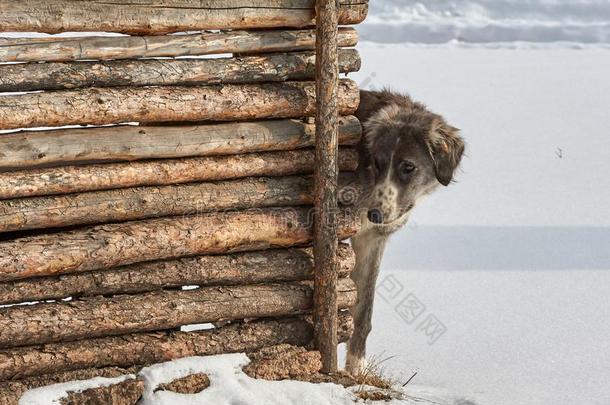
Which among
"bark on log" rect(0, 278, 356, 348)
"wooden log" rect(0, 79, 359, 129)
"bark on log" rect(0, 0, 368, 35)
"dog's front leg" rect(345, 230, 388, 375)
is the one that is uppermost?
"bark on log" rect(0, 0, 368, 35)

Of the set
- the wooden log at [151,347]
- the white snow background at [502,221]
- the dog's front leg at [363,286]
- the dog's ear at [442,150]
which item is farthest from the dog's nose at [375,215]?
the white snow background at [502,221]

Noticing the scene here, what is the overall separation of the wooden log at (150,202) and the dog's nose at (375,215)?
0.69 m

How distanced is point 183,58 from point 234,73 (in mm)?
359

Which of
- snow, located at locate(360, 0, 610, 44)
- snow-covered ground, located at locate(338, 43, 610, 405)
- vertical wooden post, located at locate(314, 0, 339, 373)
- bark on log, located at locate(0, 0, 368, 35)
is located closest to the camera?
bark on log, located at locate(0, 0, 368, 35)

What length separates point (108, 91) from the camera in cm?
566

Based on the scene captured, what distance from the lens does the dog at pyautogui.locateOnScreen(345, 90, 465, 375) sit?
22.9 feet

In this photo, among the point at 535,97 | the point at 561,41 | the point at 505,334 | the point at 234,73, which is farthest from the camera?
the point at 561,41

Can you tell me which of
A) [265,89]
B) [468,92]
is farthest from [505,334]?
[468,92]

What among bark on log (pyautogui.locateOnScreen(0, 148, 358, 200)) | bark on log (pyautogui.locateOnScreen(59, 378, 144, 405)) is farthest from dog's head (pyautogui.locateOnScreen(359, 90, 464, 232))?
bark on log (pyautogui.locateOnScreen(59, 378, 144, 405))

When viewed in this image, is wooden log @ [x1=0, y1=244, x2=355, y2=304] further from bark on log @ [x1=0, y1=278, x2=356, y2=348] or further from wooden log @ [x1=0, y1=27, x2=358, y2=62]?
wooden log @ [x1=0, y1=27, x2=358, y2=62]

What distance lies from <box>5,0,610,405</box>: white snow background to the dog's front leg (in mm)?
278

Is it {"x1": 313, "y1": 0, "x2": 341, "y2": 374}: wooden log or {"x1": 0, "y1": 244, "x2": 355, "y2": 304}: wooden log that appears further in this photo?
{"x1": 313, "y1": 0, "x2": 341, "y2": 374}: wooden log

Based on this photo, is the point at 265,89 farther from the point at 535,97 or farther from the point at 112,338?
the point at 535,97

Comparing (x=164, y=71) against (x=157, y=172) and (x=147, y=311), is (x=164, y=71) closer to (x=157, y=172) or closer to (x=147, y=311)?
(x=157, y=172)
